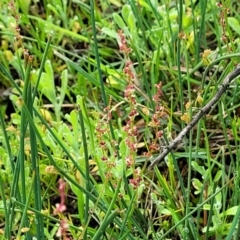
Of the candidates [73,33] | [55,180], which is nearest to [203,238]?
[55,180]

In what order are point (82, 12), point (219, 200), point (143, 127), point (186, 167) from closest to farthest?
point (219, 200) < point (186, 167) < point (143, 127) < point (82, 12)

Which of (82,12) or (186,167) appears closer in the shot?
(186,167)

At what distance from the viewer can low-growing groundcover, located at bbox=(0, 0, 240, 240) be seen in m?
0.91

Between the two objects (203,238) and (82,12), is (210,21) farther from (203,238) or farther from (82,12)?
(203,238)

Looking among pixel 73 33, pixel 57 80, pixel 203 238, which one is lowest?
pixel 203 238

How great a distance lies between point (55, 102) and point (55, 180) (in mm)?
201

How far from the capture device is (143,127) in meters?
1.33

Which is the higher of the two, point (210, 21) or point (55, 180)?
point (210, 21)

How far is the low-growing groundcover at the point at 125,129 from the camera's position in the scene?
0.91m

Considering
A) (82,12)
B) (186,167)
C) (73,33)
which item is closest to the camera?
(186,167)

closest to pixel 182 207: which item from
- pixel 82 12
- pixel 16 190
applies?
pixel 16 190

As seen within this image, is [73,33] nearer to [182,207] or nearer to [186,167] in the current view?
[186,167]

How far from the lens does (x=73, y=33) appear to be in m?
1.46

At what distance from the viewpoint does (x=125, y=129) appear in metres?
0.89
